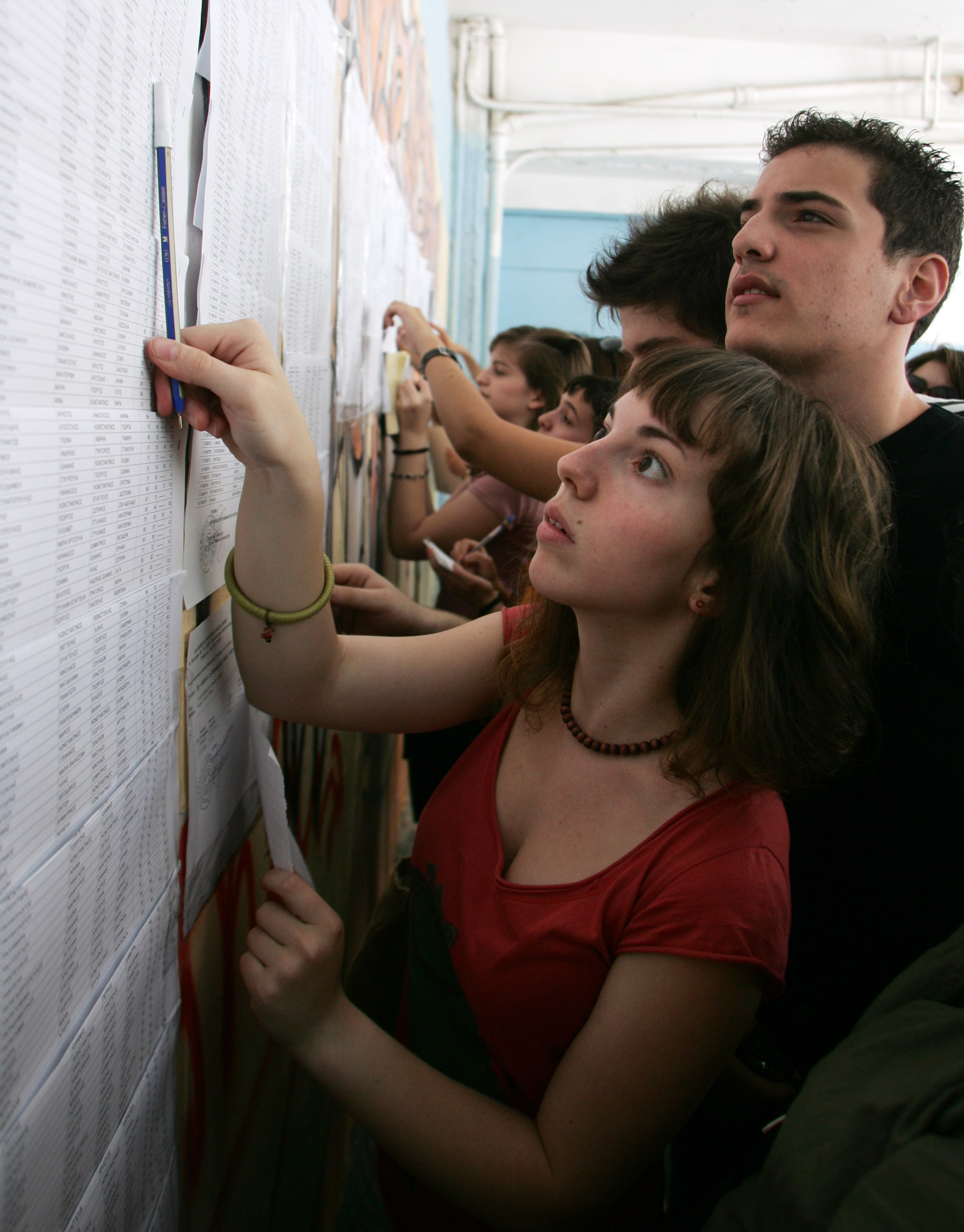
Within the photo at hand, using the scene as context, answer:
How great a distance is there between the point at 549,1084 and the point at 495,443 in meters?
1.12

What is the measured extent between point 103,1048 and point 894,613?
1.01m

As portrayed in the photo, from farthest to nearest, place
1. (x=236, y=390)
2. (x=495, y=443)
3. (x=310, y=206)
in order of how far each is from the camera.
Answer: (x=495, y=443) < (x=310, y=206) < (x=236, y=390)

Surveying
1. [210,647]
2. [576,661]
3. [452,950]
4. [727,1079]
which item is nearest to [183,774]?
[210,647]

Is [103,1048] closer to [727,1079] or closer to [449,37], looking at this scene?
[727,1079]

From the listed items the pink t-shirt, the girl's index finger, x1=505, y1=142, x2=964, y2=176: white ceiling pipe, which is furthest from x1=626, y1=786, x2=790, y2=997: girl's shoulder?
x1=505, y1=142, x2=964, y2=176: white ceiling pipe

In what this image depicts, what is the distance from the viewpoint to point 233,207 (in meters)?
0.71

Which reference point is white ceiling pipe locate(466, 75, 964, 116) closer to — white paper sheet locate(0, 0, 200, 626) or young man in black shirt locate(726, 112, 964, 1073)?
young man in black shirt locate(726, 112, 964, 1073)

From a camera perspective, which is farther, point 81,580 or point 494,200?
point 494,200

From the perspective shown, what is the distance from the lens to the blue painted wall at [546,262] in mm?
6918

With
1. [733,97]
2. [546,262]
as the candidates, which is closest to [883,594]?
[733,97]

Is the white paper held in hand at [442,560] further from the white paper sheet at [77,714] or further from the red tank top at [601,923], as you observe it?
the white paper sheet at [77,714]

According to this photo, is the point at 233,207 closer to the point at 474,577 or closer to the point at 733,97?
the point at 474,577

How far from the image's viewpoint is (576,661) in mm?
1046

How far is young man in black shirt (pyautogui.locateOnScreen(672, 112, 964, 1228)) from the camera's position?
41.3 inches
